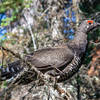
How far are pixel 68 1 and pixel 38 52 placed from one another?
2.80 m

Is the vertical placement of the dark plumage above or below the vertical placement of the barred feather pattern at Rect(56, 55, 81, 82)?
above

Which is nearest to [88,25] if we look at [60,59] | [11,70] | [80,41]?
[80,41]

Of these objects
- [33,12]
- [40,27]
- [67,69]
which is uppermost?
[33,12]

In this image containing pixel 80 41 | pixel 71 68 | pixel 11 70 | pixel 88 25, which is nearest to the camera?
pixel 11 70

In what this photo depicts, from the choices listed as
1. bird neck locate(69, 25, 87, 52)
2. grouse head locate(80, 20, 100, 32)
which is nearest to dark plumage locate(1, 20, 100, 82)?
bird neck locate(69, 25, 87, 52)

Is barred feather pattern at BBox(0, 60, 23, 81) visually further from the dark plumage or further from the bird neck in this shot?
the bird neck

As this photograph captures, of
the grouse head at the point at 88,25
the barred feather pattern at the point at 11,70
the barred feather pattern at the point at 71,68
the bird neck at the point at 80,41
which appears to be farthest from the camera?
the grouse head at the point at 88,25

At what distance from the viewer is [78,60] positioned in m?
4.14

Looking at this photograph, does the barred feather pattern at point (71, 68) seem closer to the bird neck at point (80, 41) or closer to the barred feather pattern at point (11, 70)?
the bird neck at point (80, 41)

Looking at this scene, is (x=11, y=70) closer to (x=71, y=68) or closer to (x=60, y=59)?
(x=60, y=59)

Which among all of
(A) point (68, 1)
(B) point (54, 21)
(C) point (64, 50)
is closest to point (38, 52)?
(C) point (64, 50)

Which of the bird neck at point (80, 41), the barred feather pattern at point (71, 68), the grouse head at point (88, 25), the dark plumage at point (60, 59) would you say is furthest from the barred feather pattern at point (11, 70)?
the grouse head at point (88, 25)

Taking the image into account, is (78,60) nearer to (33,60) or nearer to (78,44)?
(78,44)

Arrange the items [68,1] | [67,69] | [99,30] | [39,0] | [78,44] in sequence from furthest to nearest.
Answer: [39,0], [68,1], [99,30], [78,44], [67,69]
